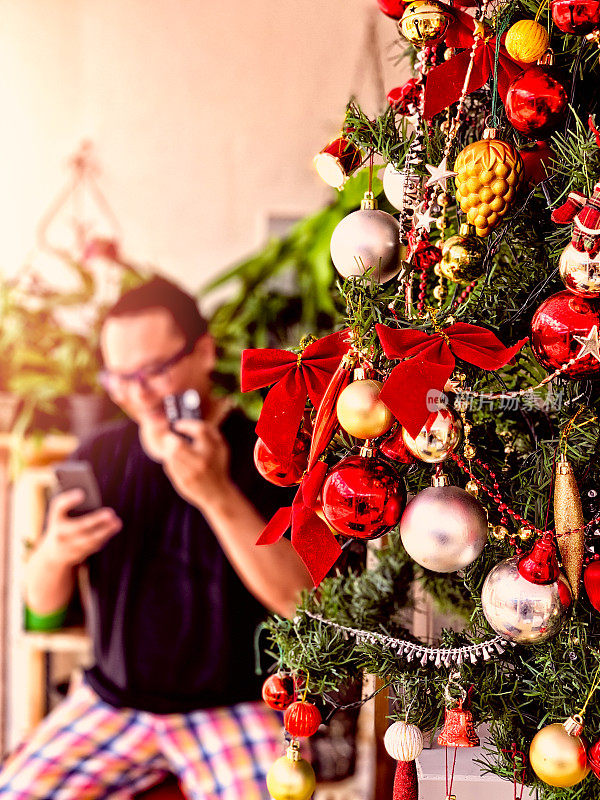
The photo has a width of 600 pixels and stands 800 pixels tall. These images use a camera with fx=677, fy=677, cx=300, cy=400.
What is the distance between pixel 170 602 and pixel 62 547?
210 mm

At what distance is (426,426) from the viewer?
39 centimetres

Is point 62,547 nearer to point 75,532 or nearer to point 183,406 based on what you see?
point 75,532

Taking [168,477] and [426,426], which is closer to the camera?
[426,426]

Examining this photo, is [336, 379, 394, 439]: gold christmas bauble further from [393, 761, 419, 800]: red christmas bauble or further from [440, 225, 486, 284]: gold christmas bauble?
[393, 761, 419, 800]: red christmas bauble

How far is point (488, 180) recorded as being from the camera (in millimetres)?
394

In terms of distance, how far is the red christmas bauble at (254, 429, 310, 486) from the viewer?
1.50 ft

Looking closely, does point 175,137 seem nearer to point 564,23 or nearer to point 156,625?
point 156,625

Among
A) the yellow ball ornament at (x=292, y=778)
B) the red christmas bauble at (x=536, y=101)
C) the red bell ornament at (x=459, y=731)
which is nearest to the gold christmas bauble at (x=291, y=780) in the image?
the yellow ball ornament at (x=292, y=778)

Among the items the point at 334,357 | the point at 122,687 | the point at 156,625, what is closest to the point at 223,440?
the point at 156,625

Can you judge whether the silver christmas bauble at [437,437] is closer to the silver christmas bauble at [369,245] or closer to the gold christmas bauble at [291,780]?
the silver christmas bauble at [369,245]

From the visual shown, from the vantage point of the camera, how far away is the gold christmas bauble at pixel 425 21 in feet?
1.41

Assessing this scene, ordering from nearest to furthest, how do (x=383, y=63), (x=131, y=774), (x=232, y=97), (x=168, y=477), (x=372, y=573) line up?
(x=372, y=573), (x=131, y=774), (x=168, y=477), (x=383, y=63), (x=232, y=97)

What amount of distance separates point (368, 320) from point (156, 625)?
84 centimetres

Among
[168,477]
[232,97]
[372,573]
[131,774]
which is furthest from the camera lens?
[232,97]
